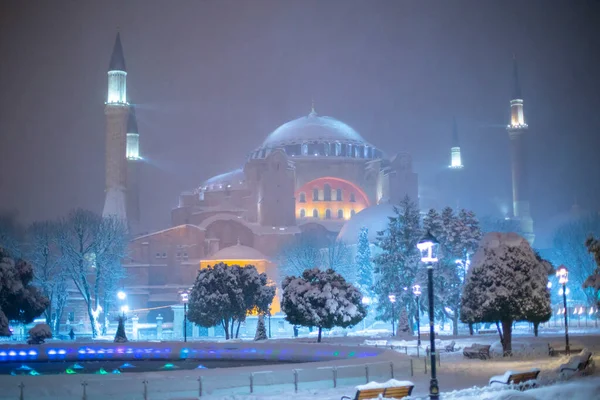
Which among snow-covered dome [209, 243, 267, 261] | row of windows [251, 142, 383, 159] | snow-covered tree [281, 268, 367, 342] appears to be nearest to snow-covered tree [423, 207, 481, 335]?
snow-covered tree [281, 268, 367, 342]

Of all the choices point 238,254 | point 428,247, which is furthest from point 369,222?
point 428,247

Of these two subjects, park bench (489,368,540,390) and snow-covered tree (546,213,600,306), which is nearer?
park bench (489,368,540,390)

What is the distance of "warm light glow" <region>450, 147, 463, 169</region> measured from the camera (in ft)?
308

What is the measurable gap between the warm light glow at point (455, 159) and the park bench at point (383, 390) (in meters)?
81.7

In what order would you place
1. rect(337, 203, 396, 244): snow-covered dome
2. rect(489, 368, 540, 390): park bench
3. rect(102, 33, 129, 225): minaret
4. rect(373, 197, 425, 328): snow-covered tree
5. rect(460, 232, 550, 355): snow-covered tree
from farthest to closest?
rect(337, 203, 396, 244): snow-covered dome, rect(102, 33, 129, 225): minaret, rect(373, 197, 425, 328): snow-covered tree, rect(460, 232, 550, 355): snow-covered tree, rect(489, 368, 540, 390): park bench

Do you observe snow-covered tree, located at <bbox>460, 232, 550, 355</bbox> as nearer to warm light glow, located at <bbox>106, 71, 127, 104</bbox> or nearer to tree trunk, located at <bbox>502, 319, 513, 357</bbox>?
tree trunk, located at <bbox>502, 319, 513, 357</bbox>

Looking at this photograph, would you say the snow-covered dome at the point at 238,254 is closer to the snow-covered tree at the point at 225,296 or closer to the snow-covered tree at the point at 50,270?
the snow-covered tree at the point at 50,270

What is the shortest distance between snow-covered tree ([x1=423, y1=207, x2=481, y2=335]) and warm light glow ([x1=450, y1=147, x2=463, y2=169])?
166ft

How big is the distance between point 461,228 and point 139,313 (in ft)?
96.9

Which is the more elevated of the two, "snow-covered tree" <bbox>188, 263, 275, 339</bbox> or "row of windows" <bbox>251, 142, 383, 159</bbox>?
"row of windows" <bbox>251, 142, 383, 159</bbox>

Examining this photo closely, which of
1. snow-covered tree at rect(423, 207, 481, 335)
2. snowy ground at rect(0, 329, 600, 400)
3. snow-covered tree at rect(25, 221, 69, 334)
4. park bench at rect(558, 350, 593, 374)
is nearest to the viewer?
snowy ground at rect(0, 329, 600, 400)

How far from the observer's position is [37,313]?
31.4 metres

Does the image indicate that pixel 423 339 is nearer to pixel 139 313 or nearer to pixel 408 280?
pixel 408 280

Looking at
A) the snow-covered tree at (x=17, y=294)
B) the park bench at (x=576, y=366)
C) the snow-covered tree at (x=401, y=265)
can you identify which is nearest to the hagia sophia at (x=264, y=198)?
the snow-covered tree at (x=401, y=265)
